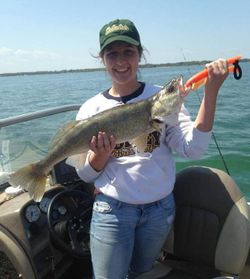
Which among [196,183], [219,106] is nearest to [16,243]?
[196,183]

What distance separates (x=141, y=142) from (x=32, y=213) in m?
1.31

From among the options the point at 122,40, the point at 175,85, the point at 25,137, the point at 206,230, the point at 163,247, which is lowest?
the point at 163,247

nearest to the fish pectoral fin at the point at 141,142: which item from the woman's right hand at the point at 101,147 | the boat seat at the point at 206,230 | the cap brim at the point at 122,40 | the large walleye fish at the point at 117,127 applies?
the large walleye fish at the point at 117,127

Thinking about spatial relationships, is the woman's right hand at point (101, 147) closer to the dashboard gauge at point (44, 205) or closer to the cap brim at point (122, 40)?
the cap brim at point (122, 40)

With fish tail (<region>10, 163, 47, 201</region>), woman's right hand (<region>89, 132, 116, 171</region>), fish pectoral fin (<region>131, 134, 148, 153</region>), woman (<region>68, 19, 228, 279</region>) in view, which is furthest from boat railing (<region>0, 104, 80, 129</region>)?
fish pectoral fin (<region>131, 134, 148, 153</region>)

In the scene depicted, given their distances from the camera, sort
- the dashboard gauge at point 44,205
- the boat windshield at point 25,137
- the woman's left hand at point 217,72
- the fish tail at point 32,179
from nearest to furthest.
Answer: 1. the woman's left hand at point 217,72
2. the fish tail at point 32,179
3. the dashboard gauge at point 44,205
4. the boat windshield at point 25,137

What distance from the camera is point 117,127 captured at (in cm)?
300

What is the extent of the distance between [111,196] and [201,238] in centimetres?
90

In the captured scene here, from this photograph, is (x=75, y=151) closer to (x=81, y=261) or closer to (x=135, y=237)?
(x=135, y=237)

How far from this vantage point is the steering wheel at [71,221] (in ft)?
12.1

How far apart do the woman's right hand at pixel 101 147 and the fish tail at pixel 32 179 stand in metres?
0.44

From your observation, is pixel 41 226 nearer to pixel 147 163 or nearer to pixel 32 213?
pixel 32 213

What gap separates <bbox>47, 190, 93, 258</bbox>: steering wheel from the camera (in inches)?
145

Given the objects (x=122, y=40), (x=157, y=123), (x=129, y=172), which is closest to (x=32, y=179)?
(x=129, y=172)
